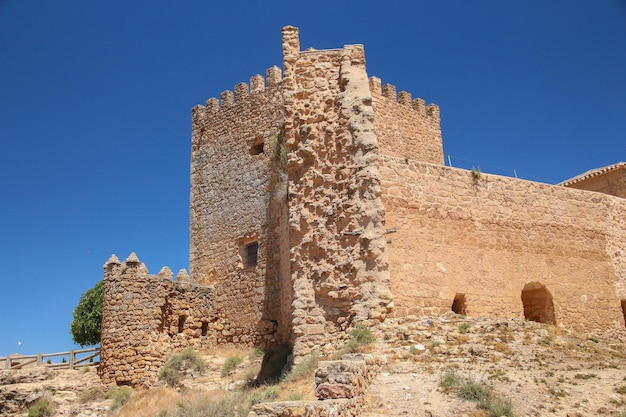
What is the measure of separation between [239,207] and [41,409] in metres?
7.49

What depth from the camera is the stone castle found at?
11.7 meters

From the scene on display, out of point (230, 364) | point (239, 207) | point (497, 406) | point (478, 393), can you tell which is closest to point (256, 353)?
point (230, 364)

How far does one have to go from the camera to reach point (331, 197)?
12133 mm

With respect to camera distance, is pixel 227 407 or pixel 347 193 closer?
pixel 227 407

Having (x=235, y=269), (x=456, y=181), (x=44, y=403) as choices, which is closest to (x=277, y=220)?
(x=235, y=269)

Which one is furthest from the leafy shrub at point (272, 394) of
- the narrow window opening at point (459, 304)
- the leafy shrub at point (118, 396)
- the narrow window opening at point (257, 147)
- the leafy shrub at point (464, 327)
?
the narrow window opening at point (257, 147)

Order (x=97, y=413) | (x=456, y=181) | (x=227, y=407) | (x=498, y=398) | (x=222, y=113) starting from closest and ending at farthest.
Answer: (x=498, y=398) < (x=227, y=407) < (x=456, y=181) < (x=97, y=413) < (x=222, y=113)

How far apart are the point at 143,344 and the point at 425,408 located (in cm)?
1065

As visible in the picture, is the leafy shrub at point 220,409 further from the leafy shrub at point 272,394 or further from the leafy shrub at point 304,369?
the leafy shrub at point 304,369

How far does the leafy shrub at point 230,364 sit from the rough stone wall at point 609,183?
14.4 metres

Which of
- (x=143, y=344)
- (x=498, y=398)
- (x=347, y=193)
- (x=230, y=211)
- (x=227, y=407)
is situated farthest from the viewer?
(x=230, y=211)

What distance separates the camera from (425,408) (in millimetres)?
7688

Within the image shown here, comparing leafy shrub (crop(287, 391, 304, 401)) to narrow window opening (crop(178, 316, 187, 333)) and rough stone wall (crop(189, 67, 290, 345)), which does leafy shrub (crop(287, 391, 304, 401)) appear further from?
narrow window opening (crop(178, 316, 187, 333))

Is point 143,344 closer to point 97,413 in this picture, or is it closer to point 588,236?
point 97,413
